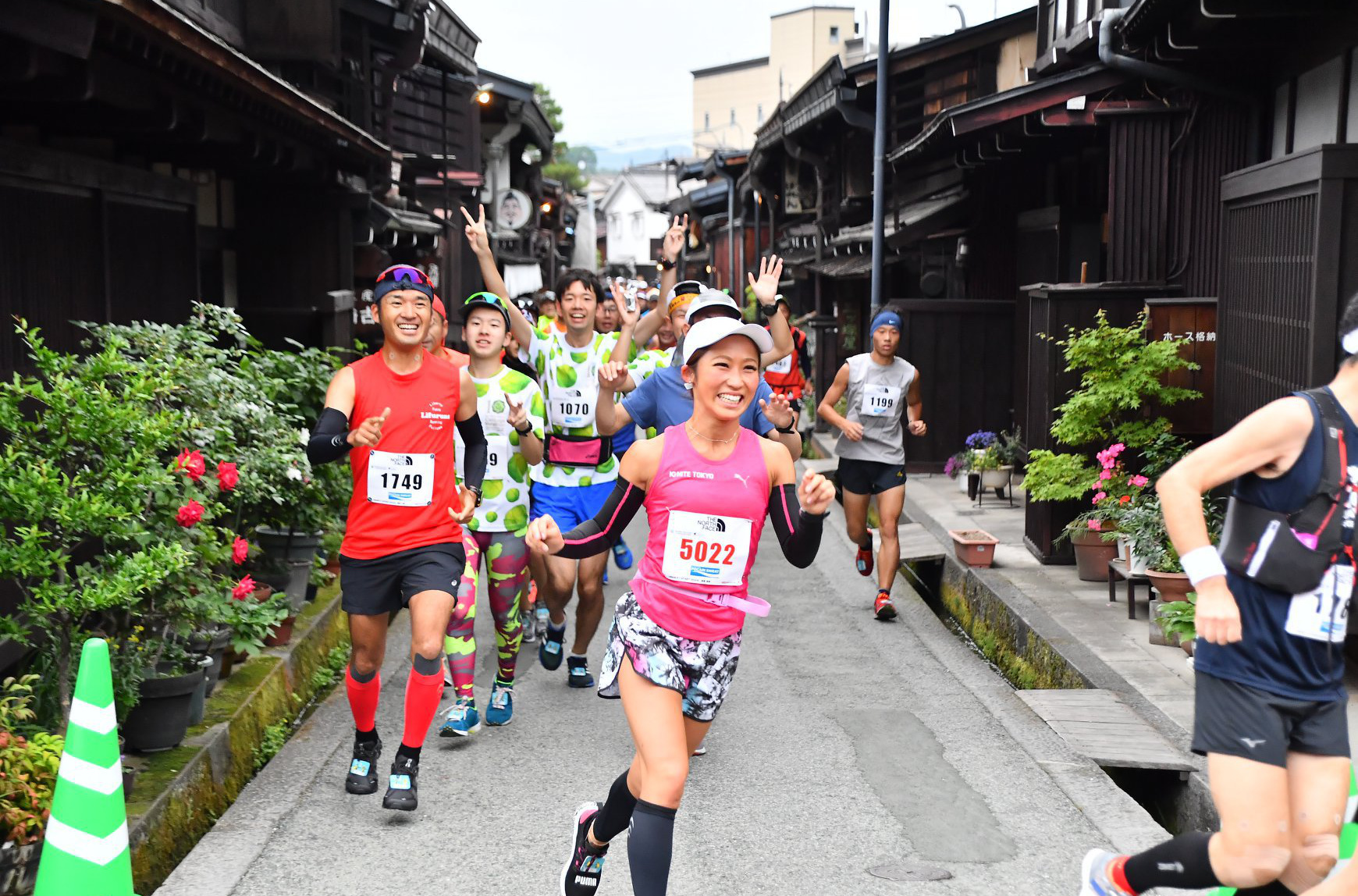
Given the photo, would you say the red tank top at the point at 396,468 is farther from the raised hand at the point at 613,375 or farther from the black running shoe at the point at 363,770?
the black running shoe at the point at 363,770

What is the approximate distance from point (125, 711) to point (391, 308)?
6.45ft

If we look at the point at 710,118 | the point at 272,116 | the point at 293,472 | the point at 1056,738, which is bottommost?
the point at 1056,738

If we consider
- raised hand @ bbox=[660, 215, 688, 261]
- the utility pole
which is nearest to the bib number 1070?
raised hand @ bbox=[660, 215, 688, 261]

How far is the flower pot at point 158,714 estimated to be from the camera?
6047mm

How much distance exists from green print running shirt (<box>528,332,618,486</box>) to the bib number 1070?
346cm

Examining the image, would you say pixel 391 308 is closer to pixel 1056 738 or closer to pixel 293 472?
pixel 293 472

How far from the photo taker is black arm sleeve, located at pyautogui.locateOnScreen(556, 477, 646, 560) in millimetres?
4934

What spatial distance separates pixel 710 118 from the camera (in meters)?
90.2

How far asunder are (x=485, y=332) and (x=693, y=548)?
10.3ft

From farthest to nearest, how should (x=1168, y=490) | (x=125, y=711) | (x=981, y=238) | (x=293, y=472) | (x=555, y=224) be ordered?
1. (x=555, y=224)
2. (x=981, y=238)
3. (x=293, y=472)
4. (x=125, y=711)
5. (x=1168, y=490)

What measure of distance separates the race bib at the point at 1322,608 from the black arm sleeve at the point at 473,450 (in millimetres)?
3731

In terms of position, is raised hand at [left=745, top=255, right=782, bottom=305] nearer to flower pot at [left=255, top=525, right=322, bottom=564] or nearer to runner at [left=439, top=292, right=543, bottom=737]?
runner at [left=439, top=292, right=543, bottom=737]

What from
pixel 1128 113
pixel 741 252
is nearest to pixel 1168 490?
pixel 1128 113

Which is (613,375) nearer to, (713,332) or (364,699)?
(713,332)
